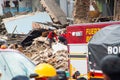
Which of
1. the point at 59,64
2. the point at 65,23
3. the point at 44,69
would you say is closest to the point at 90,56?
the point at 44,69

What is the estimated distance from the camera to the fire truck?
11.5m

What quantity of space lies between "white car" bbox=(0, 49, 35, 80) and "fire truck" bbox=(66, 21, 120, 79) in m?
2.94

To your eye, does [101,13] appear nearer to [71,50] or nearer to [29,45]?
[29,45]

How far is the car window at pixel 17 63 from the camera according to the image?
8266 mm

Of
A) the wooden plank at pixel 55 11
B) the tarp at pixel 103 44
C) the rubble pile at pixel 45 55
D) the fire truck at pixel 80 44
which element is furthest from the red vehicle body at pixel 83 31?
the wooden plank at pixel 55 11

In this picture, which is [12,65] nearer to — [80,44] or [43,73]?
[43,73]

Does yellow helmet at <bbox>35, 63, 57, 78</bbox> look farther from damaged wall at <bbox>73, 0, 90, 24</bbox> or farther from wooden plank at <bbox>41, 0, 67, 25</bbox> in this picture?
wooden plank at <bbox>41, 0, 67, 25</bbox>

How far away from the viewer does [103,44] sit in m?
9.68

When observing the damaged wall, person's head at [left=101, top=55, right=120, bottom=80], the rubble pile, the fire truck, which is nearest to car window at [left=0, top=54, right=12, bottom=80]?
the fire truck

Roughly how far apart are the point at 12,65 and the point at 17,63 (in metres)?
0.10

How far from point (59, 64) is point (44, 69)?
15.0 m

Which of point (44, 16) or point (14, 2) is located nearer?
point (44, 16)

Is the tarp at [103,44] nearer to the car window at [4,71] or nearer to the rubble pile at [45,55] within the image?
the car window at [4,71]

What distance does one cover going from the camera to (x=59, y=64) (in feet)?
66.8
